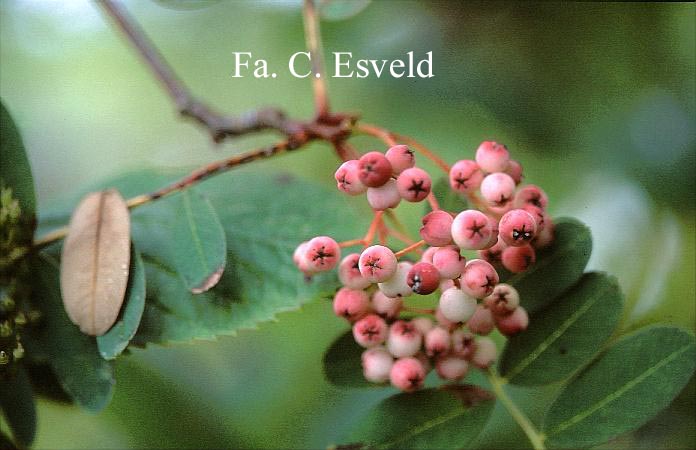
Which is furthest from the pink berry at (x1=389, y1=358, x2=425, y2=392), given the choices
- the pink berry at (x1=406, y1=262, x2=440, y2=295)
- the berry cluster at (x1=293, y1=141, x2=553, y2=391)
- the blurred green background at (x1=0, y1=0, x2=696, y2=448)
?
the blurred green background at (x1=0, y1=0, x2=696, y2=448)

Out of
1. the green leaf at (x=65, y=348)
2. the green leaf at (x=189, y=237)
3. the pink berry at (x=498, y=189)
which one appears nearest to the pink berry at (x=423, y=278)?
the pink berry at (x=498, y=189)

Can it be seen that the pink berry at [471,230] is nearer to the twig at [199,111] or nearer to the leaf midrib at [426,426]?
the leaf midrib at [426,426]

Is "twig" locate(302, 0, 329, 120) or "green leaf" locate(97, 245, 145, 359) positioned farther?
"twig" locate(302, 0, 329, 120)

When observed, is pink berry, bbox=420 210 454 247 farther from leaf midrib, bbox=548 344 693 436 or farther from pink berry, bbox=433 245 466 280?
leaf midrib, bbox=548 344 693 436

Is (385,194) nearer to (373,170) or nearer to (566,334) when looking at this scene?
(373,170)

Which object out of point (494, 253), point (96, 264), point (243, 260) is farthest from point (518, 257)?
point (96, 264)

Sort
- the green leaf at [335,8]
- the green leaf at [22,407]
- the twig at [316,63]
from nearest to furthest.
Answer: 1. the green leaf at [22,407]
2. the twig at [316,63]
3. the green leaf at [335,8]
